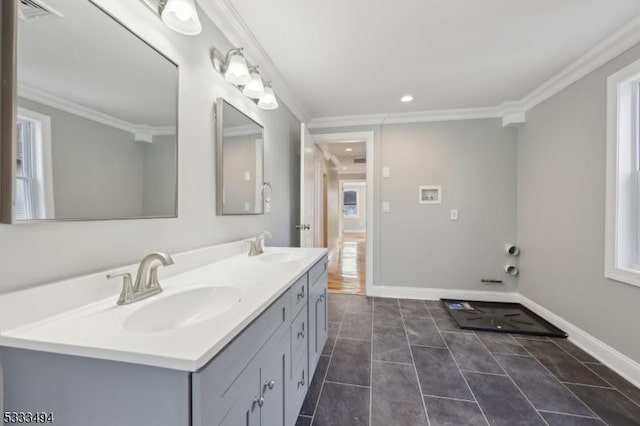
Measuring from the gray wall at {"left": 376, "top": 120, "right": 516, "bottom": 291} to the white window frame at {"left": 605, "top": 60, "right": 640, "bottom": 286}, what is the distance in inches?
48.7

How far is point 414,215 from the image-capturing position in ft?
10.7

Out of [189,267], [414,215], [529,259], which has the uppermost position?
[414,215]

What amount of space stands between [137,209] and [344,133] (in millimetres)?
2783

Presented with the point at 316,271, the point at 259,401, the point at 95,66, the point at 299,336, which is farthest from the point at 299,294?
the point at 95,66

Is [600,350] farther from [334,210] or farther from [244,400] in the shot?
[334,210]

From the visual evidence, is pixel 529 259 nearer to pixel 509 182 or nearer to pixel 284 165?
pixel 509 182

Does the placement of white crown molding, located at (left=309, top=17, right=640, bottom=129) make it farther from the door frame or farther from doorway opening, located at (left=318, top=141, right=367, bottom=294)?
doorway opening, located at (left=318, top=141, right=367, bottom=294)

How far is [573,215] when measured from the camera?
2.20 m

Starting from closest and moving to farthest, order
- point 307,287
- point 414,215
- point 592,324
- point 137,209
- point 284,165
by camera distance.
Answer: point 137,209 < point 307,287 < point 592,324 < point 284,165 < point 414,215

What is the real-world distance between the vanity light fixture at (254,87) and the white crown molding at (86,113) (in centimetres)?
69

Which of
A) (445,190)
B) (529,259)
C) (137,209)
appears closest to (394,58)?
(445,190)

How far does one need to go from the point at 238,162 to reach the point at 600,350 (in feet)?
9.78

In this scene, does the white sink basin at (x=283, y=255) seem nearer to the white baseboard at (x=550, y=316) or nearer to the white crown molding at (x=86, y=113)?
the white crown molding at (x=86, y=113)

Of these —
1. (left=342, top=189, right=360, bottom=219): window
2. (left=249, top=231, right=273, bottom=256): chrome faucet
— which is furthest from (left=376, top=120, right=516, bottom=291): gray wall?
(left=342, top=189, right=360, bottom=219): window
